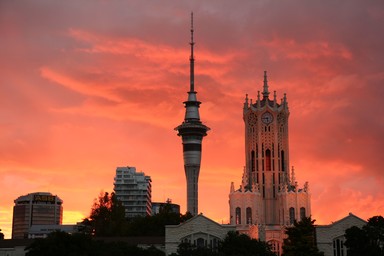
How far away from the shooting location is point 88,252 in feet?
358

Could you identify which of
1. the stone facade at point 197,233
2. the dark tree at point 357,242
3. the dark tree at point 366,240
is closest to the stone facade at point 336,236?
the dark tree at point 366,240

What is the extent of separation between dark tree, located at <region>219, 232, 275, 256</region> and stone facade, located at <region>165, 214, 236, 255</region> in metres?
4.03

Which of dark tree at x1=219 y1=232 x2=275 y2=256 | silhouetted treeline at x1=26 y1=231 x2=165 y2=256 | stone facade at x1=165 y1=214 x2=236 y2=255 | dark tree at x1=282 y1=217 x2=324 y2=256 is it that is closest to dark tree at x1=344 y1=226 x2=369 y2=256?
dark tree at x1=282 y1=217 x2=324 y2=256

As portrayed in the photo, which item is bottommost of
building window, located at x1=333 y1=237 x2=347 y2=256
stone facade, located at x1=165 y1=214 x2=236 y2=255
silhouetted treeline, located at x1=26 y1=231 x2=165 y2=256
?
silhouetted treeline, located at x1=26 y1=231 x2=165 y2=256

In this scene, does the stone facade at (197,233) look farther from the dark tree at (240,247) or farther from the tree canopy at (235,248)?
the dark tree at (240,247)

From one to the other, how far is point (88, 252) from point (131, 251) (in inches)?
300

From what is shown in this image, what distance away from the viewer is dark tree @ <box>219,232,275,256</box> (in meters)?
121

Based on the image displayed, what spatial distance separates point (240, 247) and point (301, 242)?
9.30m

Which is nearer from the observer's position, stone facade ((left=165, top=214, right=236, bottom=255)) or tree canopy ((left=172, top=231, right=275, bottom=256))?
tree canopy ((left=172, top=231, right=275, bottom=256))

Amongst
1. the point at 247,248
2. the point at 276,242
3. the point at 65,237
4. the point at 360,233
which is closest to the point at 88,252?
the point at 65,237

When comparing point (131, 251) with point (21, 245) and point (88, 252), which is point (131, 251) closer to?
point (88, 252)

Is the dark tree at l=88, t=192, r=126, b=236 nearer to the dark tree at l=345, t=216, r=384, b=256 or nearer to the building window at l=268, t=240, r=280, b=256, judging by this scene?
the building window at l=268, t=240, r=280, b=256

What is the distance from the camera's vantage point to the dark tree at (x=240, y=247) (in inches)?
4774

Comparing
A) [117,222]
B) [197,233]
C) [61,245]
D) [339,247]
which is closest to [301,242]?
[339,247]
